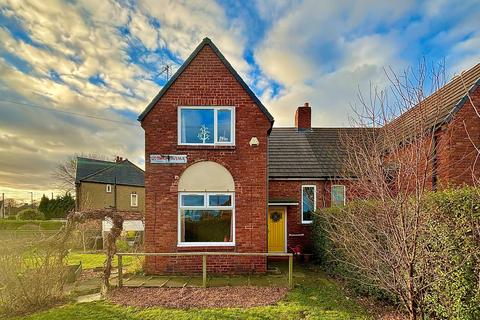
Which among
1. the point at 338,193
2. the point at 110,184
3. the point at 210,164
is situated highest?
the point at 210,164

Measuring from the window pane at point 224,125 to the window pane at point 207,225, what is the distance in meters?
2.68

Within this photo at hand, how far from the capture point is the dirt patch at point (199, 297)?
23.7 feet

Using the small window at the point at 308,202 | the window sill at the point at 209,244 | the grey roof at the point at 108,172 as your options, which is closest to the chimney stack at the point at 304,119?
the small window at the point at 308,202

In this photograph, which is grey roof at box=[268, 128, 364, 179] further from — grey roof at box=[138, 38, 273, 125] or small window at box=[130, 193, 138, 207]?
small window at box=[130, 193, 138, 207]

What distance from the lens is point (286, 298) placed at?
7.65 metres

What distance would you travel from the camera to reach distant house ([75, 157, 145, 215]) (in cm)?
3403

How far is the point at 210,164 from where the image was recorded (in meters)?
10.4

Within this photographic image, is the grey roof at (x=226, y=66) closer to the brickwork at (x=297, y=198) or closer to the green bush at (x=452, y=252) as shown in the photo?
the brickwork at (x=297, y=198)

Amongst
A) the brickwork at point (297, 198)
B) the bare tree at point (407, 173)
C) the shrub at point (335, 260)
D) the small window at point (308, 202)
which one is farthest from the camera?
the small window at point (308, 202)

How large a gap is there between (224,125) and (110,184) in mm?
29340

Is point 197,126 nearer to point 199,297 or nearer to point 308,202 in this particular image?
point 199,297

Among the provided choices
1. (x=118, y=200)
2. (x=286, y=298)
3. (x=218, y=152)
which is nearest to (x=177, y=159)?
(x=218, y=152)

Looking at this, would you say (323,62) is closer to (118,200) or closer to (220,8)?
(220,8)

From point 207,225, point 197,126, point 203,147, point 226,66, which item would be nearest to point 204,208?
point 207,225
